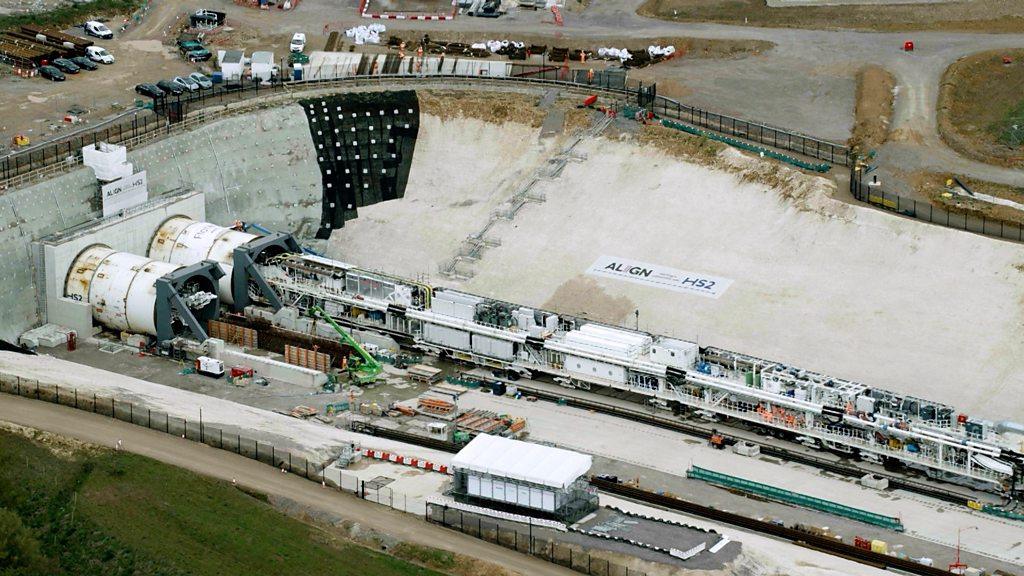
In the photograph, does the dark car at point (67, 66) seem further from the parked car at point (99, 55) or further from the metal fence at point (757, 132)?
the metal fence at point (757, 132)

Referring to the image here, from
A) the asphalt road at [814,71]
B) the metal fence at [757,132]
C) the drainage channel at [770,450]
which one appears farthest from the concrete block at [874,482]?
the metal fence at [757,132]

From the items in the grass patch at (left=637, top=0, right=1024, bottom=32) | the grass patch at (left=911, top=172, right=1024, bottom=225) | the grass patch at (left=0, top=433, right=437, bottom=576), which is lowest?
the grass patch at (left=0, top=433, right=437, bottom=576)

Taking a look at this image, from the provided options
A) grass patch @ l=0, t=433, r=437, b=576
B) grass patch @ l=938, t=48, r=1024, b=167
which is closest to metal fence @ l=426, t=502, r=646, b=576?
grass patch @ l=0, t=433, r=437, b=576

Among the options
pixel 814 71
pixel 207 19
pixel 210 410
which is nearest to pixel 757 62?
pixel 814 71

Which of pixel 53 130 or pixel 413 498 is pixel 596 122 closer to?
pixel 53 130

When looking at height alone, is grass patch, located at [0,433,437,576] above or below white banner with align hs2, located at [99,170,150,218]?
below

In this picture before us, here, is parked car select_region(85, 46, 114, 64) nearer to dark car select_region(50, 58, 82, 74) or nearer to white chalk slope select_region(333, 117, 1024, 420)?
dark car select_region(50, 58, 82, 74)

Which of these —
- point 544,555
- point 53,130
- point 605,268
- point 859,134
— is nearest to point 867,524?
point 544,555
